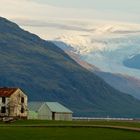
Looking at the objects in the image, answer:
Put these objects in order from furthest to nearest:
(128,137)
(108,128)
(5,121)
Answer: (5,121) < (108,128) < (128,137)

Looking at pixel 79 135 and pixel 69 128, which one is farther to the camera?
pixel 69 128

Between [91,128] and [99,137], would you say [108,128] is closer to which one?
[91,128]

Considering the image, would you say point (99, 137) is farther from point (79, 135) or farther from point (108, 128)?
point (108, 128)

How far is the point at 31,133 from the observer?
416 ft

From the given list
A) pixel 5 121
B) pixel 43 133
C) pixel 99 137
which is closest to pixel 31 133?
pixel 43 133

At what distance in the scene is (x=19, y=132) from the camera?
129 metres

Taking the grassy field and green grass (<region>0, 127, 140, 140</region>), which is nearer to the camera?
green grass (<region>0, 127, 140, 140</region>)

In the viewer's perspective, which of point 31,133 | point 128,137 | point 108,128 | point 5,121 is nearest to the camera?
point 128,137

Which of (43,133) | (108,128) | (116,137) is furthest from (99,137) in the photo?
(108,128)

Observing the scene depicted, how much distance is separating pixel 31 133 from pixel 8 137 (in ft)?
25.1

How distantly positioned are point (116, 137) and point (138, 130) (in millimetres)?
16076

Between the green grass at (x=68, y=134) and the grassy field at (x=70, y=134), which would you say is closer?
the green grass at (x=68, y=134)

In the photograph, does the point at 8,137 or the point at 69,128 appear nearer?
the point at 8,137

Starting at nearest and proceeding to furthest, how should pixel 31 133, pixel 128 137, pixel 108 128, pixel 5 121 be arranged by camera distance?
pixel 128 137 < pixel 31 133 < pixel 108 128 < pixel 5 121
